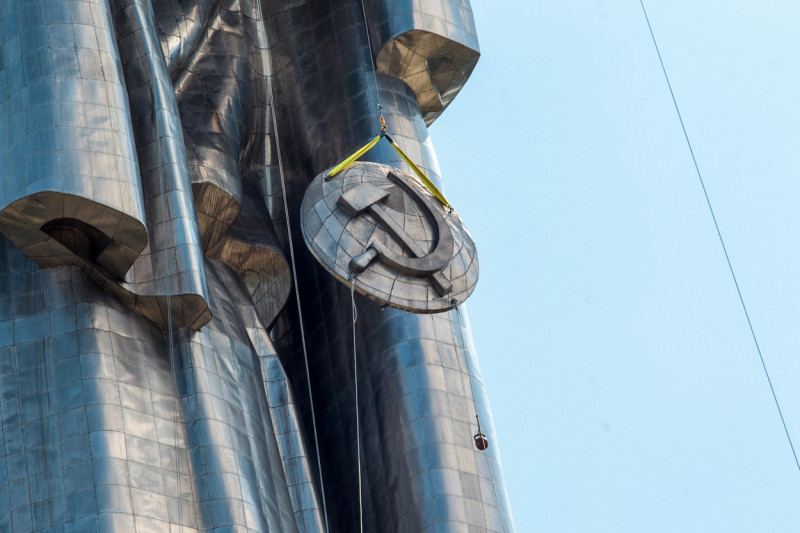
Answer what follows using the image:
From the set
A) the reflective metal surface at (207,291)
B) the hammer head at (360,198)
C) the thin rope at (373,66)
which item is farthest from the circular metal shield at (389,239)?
the thin rope at (373,66)

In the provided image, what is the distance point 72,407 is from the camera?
23.1 m

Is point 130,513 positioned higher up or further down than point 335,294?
further down

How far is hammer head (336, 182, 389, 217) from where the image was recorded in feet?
78.7

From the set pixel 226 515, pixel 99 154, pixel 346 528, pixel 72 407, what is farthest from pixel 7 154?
pixel 346 528

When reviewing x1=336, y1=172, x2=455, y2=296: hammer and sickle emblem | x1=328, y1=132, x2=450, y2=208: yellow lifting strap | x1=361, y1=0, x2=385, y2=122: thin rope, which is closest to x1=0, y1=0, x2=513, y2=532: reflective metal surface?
x1=361, y1=0, x2=385, y2=122: thin rope

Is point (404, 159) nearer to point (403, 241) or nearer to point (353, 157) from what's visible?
point (353, 157)

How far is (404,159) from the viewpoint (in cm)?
2667

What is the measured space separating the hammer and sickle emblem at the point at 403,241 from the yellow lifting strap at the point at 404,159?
32 centimetres

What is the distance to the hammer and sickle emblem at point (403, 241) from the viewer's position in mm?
23672

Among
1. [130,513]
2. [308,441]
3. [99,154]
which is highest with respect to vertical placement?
[99,154]

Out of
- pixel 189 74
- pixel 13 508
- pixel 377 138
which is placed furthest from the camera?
pixel 189 74

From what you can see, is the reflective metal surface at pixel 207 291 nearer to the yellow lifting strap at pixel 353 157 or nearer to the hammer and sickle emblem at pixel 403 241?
the yellow lifting strap at pixel 353 157

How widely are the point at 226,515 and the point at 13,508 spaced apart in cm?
221

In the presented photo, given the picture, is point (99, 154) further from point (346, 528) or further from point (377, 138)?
point (346, 528)
